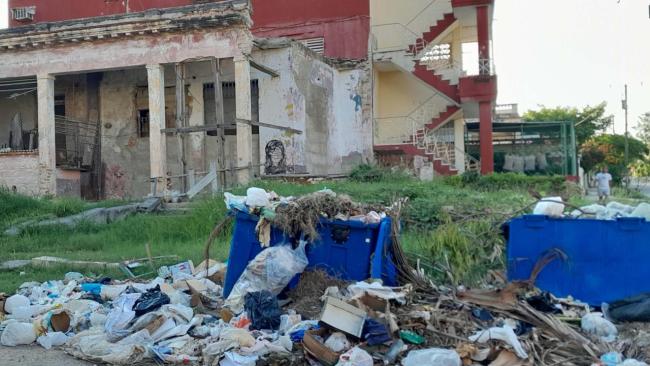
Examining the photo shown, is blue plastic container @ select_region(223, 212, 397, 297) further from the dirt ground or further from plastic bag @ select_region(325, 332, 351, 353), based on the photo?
the dirt ground

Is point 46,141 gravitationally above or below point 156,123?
below

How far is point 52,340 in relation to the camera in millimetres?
5977

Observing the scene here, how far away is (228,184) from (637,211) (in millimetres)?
12803

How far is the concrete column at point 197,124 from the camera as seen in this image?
64.1 ft

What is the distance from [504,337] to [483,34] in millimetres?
18991

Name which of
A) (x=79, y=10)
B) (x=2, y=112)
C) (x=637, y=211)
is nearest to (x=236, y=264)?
(x=637, y=211)

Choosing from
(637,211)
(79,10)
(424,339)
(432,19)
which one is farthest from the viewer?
(79,10)

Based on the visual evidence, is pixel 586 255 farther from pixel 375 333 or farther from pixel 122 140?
pixel 122 140

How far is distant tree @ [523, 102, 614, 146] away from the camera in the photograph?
40.4 m

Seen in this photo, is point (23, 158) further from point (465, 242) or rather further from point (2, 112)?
point (465, 242)

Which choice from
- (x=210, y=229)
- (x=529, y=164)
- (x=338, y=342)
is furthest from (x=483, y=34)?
(x=338, y=342)

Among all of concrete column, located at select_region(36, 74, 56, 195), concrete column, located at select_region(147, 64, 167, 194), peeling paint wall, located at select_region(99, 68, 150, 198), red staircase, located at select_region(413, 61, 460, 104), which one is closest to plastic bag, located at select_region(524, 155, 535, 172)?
red staircase, located at select_region(413, 61, 460, 104)

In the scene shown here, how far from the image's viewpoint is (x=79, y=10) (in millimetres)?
26656

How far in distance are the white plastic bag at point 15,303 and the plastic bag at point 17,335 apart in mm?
944
